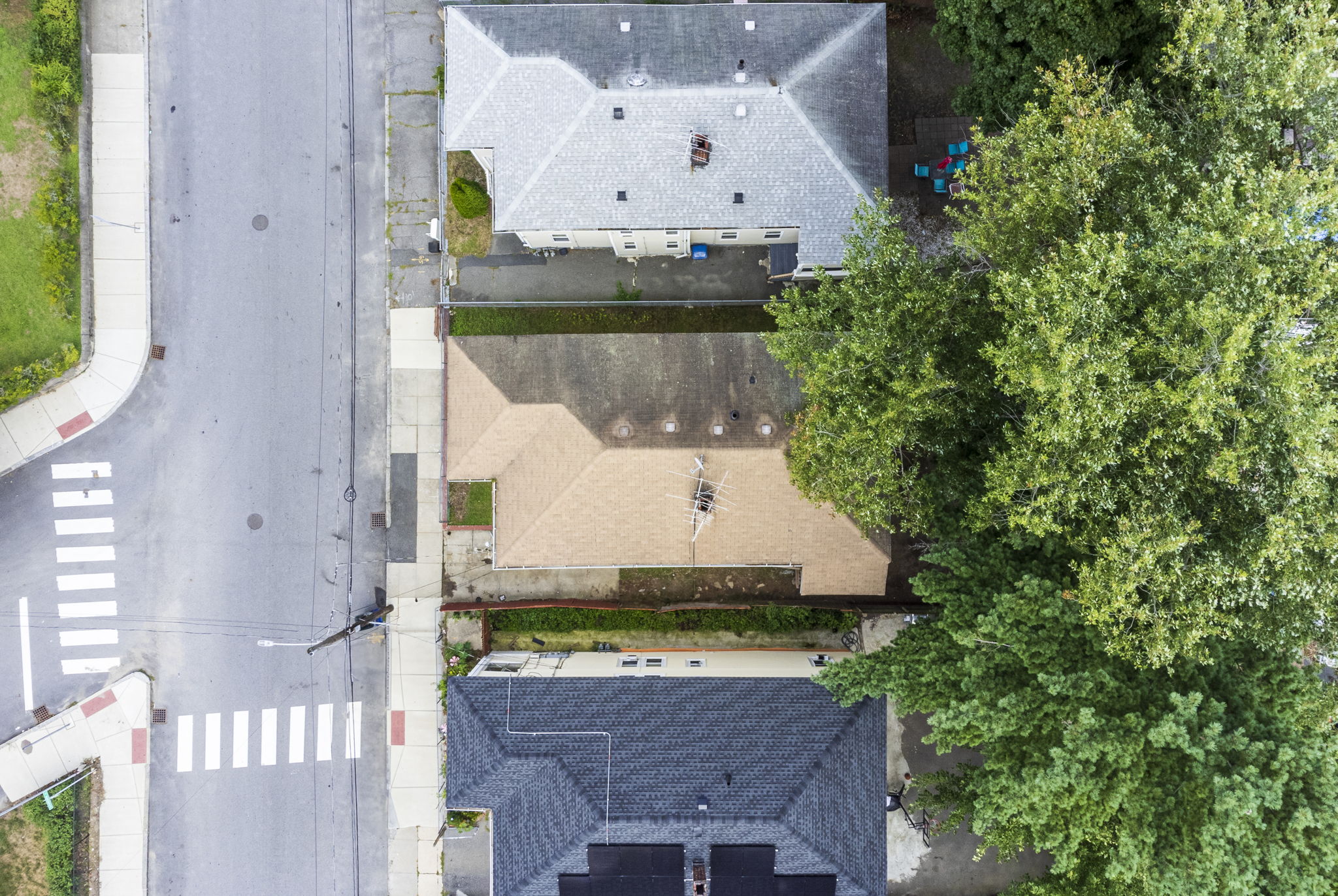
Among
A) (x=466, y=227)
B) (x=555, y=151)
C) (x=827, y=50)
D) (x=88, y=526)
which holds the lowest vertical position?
(x=88, y=526)

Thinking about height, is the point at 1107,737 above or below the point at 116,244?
below

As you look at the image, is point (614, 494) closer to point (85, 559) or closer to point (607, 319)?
point (607, 319)

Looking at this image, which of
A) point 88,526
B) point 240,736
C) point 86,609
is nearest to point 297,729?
point 240,736

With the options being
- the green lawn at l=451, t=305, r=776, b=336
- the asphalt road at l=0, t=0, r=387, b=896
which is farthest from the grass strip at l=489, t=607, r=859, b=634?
the green lawn at l=451, t=305, r=776, b=336

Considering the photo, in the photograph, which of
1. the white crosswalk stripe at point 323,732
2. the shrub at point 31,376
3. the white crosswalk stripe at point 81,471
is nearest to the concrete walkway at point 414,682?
the white crosswalk stripe at point 323,732

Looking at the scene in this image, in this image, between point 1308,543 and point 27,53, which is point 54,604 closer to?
point 27,53

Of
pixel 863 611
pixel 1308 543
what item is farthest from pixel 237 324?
pixel 1308 543
